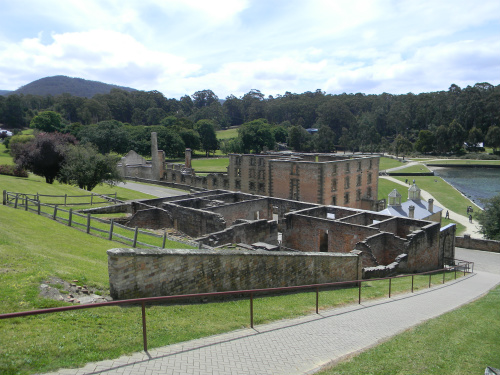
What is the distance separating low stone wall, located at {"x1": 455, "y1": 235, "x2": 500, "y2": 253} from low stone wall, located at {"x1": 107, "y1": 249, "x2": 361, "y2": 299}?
25.9m

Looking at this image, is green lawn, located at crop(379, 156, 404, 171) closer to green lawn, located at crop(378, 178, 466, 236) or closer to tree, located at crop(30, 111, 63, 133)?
green lawn, located at crop(378, 178, 466, 236)

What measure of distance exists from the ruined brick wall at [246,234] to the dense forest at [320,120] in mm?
72579

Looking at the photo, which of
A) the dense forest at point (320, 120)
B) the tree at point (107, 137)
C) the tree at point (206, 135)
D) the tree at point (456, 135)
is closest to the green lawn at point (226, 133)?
the dense forest at point (320, 120)

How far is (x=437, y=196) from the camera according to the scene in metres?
66.8

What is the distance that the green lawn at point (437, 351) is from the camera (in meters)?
8.30

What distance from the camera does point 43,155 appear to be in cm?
4231

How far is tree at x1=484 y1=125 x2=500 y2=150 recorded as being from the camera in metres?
117

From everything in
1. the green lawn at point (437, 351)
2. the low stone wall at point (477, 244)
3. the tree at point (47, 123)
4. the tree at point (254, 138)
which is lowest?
the low stone wall at point (477, 244)

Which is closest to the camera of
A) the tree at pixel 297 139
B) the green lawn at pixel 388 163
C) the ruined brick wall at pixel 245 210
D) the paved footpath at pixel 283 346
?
the paved footpath at pixel 283 346

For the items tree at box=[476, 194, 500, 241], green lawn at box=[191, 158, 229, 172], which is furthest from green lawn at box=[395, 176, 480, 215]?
green lawn at box=[191, 158, 229, 172]

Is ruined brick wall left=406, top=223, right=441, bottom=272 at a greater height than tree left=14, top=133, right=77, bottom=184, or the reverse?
→ tree left=14, top=133, right=77, bottom=184

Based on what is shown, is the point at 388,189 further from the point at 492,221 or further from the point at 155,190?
the point at 155,190

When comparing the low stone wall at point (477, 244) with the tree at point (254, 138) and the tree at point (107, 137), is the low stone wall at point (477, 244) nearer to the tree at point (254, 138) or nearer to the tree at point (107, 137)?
the tree at point (254, 138)

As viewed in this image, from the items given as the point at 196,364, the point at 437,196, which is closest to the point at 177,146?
the point at 437,196
